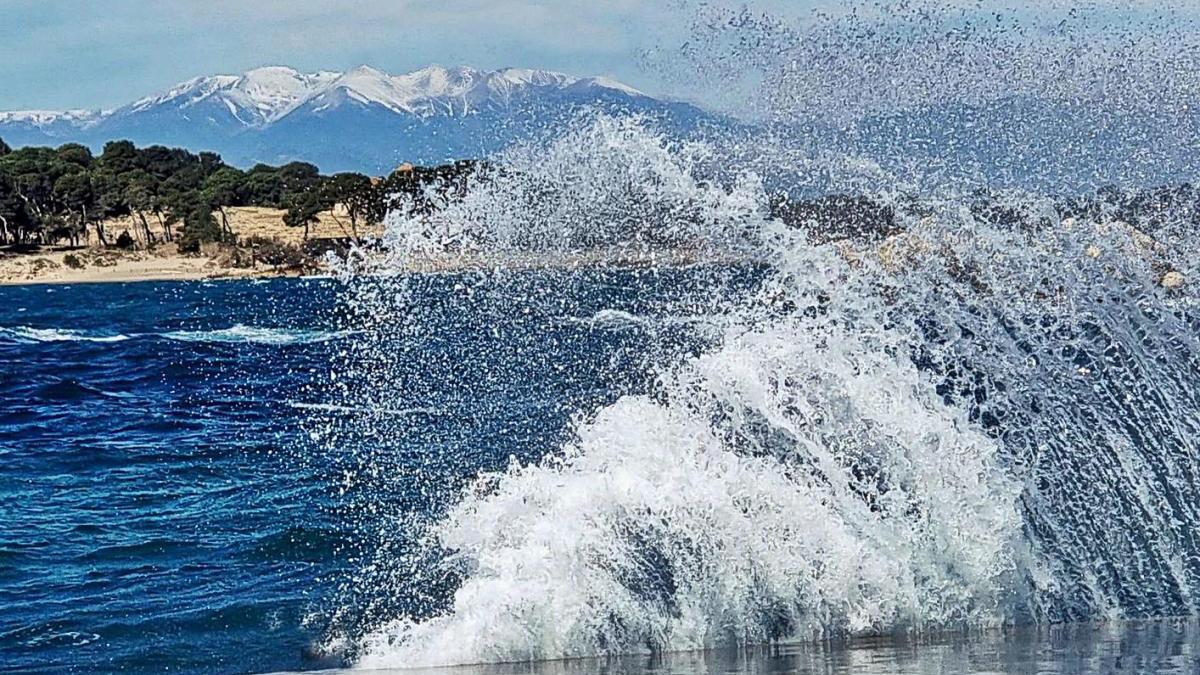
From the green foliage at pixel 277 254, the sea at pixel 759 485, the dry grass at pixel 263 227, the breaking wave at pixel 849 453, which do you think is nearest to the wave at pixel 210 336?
the sea at pixel 759 485

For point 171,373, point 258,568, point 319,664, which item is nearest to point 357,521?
point 258,568

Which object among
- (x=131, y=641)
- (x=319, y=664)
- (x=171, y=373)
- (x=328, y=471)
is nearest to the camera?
(x=319, y=664)

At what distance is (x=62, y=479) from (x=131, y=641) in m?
8.47

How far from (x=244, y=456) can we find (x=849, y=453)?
12.4 metres

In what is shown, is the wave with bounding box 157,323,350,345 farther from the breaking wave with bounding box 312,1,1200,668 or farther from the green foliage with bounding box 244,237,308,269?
the green foliage with bounding box 244,237,308,269

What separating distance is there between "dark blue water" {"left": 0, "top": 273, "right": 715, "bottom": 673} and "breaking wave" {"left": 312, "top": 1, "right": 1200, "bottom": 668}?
5.17 ft

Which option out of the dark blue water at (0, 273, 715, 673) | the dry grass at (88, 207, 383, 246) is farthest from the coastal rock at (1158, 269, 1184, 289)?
the dry grass at (88, 207, 383, 246)

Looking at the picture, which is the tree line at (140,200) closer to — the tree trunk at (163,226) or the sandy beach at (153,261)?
the tree trunk at (163,226)

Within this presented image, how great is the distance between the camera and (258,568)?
14.4 metres

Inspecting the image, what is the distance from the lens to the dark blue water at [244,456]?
12453 millimetres

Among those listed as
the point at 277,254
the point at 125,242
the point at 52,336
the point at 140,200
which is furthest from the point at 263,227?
the point at 52,336

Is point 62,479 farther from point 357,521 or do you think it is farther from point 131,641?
point 131,641

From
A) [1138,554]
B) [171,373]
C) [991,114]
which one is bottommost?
[1138,554]

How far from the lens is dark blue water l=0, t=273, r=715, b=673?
12.5m
